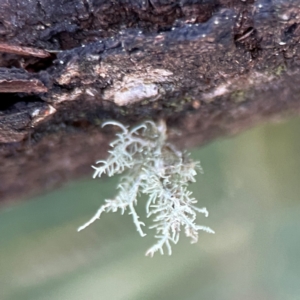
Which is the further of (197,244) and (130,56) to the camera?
(197,244)

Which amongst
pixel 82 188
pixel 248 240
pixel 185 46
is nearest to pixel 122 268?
pixel 82 188

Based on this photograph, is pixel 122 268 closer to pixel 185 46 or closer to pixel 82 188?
pixel 82 188

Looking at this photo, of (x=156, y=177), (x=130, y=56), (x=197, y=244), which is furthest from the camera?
(x=197, y=244)

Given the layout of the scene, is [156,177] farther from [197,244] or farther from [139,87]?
[197,244]

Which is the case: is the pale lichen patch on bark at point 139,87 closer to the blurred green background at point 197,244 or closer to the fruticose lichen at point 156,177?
the fruticose lichen at point 156,177

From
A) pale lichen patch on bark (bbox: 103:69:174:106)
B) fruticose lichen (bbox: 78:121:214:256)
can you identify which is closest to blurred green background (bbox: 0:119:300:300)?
fruticose lichen (bbox: 78:121:214:256)

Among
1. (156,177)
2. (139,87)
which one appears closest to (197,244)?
(156,177)

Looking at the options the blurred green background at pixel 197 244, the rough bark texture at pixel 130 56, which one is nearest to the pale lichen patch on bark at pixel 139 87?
the rough bark texture at pixel 130 56
